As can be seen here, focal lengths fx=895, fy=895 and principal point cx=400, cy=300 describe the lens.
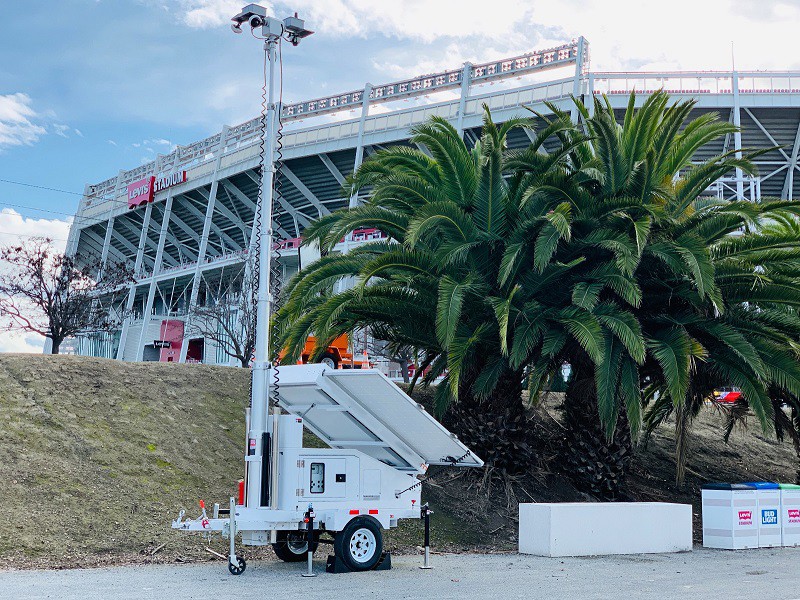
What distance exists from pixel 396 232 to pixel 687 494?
1021 cm

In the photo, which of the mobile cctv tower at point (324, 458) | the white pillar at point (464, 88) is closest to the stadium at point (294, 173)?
the white pillar at point (464, 88)

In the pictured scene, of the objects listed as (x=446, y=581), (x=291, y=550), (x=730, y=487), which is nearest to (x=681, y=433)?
(x=730, y=487)

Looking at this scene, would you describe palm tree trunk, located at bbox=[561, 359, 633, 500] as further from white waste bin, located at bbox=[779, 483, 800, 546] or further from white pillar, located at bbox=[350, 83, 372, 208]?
white pillar, located at bbox=[350, 83, 372, 208]

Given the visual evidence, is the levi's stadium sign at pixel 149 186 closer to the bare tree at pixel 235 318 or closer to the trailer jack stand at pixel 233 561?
the bare tree at pixel 235 318

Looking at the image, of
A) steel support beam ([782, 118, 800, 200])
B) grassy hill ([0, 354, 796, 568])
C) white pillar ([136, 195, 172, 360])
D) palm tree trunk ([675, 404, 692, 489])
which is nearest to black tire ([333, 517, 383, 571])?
grassy hill ([0, 354, 796, 568])

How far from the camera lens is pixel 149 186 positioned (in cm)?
6506

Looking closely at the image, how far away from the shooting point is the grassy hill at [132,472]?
1379cm

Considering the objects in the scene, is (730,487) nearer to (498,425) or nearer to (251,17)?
(498,425)

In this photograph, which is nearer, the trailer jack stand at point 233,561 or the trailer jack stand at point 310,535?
the trailer jack stand at point 233,561

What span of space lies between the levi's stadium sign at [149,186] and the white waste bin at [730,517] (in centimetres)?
5166

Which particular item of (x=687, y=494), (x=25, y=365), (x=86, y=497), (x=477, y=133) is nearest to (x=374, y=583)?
(x=86, y=497)

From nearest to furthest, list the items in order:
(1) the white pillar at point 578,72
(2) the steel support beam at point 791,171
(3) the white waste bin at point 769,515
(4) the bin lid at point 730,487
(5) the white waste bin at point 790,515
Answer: (4) the bin lid at point 730,487
(3) the white waste bin at point 769,515
(5) the white waste bin at point 790,515
(1) the white pillar at point 578,72
(2) the steel support beam at point 791,171

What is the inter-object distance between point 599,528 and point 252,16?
9.91 meters

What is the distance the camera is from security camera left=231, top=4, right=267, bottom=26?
43.2ft
